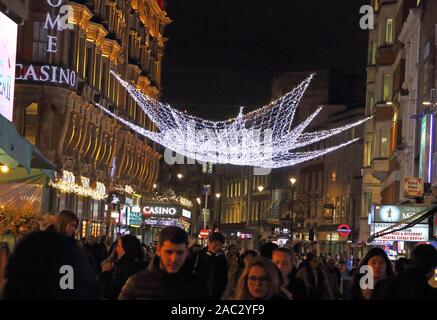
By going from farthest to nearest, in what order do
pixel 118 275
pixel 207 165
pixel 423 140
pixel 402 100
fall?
1. pixel 207 165
2. pixel 402 100
3. pixel 423 140
4. pixel 118 275

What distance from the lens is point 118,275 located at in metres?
11.7

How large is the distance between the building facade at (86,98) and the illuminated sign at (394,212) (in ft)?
37.7

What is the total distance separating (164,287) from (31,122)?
3845cm

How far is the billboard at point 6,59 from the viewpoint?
2616 centimetres

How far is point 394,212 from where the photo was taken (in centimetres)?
3425

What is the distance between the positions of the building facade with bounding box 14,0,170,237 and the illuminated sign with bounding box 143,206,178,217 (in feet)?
4.21

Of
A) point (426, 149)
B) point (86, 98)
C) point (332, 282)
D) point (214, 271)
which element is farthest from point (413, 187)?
point (214, 271)

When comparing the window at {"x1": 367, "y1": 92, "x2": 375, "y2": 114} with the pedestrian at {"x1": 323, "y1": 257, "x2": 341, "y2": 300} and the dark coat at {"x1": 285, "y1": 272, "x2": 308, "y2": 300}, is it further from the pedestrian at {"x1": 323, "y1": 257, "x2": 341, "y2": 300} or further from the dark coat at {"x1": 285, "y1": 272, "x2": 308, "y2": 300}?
the dark coat at {"x1": 285, "y1": 272, "x2": 308, "y2": 300}

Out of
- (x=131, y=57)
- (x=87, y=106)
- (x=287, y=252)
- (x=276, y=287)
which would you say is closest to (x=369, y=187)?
(x=131, y=57)

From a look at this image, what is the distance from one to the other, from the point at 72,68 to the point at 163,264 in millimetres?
39761

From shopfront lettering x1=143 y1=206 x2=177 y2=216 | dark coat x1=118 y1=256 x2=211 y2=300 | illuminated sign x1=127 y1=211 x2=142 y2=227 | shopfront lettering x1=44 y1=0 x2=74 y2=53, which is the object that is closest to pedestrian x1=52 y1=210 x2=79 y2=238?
dark coat x1=118 y1=256 x2=211 y2=300

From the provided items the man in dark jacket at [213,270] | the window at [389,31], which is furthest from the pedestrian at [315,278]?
the window at [389,31]

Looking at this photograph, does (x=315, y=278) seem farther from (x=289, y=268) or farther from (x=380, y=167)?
(x=380, y=167)
